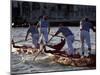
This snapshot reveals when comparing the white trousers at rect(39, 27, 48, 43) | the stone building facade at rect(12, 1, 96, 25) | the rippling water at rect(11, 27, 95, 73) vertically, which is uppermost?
the stone building facade at rect(12, 1, 96, 25)

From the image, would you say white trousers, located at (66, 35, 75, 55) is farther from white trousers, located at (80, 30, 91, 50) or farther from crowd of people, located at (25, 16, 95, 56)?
white trousers, located at (80, 30, 91, 50)

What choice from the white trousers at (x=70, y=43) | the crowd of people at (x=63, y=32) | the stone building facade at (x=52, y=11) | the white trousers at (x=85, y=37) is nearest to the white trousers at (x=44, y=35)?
the crowd of people at (x=63, y=32)

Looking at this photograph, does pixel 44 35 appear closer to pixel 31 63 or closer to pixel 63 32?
pixel 63 32

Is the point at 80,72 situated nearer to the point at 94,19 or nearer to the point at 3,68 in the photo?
the point at 94,19

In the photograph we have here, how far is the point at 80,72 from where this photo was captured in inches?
138

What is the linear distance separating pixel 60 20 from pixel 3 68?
Answer: 95cm

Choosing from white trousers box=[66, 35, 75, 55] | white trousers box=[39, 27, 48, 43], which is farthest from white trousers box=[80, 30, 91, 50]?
white trousers box=[39, 27, 48, 43]

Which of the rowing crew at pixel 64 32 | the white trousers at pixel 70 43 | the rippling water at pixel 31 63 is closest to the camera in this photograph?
the rippling water at pixel 31 63

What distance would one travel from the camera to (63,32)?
3.41m

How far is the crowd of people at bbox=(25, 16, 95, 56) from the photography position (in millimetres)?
3283

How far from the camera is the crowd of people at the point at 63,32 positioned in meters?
3.28

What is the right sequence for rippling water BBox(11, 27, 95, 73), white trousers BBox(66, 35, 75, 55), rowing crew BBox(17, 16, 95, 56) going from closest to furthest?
rippling water BBox(11, 27, 95, 73) → rowing crew BBox(17, 16, 95, 56) → white trousers BBox(66, 35, 75, 55)

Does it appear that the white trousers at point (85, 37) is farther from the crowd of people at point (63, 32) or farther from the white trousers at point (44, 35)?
the white trousers at point (44, 35)

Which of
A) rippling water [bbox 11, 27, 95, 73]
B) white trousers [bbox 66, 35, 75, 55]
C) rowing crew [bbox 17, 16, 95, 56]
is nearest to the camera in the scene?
rippling water [bbox 11, 27, 95, 73]
